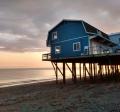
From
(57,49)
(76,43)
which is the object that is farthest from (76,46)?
(57,49)

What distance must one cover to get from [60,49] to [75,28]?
13.7ft

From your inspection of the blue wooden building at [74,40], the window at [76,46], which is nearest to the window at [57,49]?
the blue wooden building at [74,40]

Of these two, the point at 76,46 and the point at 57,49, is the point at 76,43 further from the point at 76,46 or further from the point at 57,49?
the point at 57,49

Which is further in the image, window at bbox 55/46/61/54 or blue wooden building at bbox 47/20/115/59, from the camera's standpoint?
window at bbox 55/46/61/54

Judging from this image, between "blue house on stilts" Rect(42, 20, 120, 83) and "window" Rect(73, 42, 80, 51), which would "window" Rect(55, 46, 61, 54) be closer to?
"blue house on stilts" Rect(42, 20, 120, 83)

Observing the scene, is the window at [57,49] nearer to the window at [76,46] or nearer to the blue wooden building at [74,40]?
the blue wooden building at [74,40]

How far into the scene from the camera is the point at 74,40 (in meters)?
37.9

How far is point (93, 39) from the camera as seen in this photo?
3712 centimetres

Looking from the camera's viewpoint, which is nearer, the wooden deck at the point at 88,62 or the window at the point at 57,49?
the wooden deck at the point at 88,62

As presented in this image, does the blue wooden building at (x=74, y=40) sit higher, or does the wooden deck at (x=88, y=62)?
the blue wooden building at (x=74, y=40)

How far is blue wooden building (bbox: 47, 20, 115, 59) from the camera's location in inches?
1426

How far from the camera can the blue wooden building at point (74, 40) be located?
36.2m

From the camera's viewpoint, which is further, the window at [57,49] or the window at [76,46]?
the window at [57,49]

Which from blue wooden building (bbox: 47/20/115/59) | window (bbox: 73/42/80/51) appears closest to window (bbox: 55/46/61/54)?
blue wooden building (bbox: 47/20/115/59)
